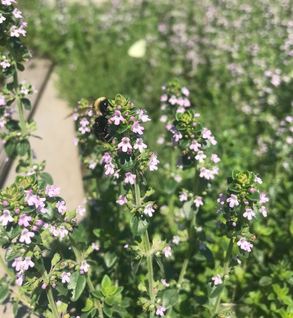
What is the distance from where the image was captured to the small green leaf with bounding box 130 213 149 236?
193cm

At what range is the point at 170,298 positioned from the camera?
7.94 ft

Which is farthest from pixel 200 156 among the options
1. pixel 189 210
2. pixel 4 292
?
pixel 4 292

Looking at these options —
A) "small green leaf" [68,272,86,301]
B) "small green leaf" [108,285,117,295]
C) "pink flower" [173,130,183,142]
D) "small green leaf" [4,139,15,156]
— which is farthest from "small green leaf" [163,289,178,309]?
"small green leaf" [4,139,15,156]

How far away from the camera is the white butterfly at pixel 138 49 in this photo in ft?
25.3

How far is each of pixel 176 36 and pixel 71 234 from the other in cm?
723

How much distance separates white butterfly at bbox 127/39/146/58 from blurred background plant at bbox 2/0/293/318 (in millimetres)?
52

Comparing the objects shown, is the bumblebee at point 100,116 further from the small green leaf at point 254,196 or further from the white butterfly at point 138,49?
the white butterfly at point 138,49

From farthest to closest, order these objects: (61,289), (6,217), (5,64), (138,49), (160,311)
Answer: (138,49)
(5,64)
(160,311)
(61,289)
(6,217)

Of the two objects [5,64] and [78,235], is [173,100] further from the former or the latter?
[78,235]

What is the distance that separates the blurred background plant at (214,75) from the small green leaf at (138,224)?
2.89 feet

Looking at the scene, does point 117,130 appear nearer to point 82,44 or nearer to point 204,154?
point 204,154

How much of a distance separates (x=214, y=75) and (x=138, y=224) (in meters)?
5.72

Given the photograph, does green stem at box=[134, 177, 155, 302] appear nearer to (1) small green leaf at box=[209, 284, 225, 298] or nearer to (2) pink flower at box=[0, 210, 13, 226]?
(1) small green leaf at box=[209, 284, 225, 298]

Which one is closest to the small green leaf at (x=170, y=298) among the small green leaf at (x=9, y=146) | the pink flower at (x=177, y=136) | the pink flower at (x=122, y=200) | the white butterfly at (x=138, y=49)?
the pink flower at (x=122, y=200)
